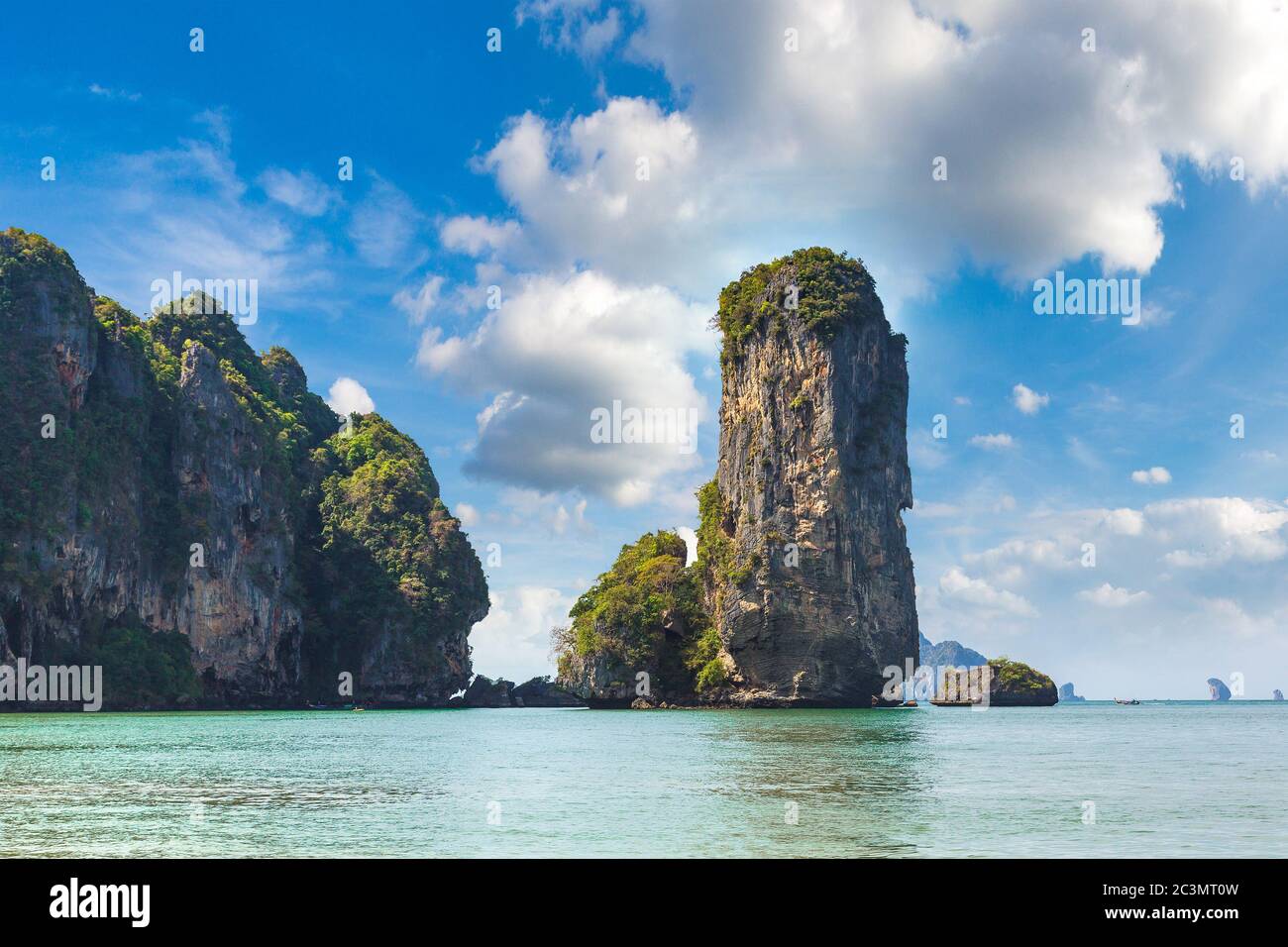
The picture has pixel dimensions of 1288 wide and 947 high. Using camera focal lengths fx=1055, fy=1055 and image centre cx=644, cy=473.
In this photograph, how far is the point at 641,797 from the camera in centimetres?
2045

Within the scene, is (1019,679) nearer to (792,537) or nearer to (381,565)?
(792,537)

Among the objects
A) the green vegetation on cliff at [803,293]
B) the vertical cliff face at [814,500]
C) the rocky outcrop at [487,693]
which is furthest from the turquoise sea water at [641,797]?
the rocky outcrop at [487,693]

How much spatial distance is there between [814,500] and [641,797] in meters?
53.4

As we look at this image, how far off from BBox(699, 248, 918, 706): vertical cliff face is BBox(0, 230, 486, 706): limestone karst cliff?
4023 cm

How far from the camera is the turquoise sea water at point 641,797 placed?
576 inches

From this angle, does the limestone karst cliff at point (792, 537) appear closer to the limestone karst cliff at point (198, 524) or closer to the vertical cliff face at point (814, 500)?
the vertical cliff face at point (814, 500)

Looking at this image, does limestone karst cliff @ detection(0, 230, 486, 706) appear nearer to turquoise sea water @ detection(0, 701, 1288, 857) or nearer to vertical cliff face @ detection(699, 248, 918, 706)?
turquoise sea water @ detection(0, 701, 1288, 857)

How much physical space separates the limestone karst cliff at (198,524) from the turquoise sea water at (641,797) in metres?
39.5

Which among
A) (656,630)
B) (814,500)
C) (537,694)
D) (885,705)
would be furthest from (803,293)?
(537,694)

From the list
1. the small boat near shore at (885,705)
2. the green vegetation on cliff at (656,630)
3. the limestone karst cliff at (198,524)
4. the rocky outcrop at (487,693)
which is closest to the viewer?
the small boat near shore at (885,705)

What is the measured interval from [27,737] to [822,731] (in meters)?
29.8

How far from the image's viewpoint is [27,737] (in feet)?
124

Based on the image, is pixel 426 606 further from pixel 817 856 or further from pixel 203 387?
pixel 817 856

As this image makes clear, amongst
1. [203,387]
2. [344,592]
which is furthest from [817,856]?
[344,592]
